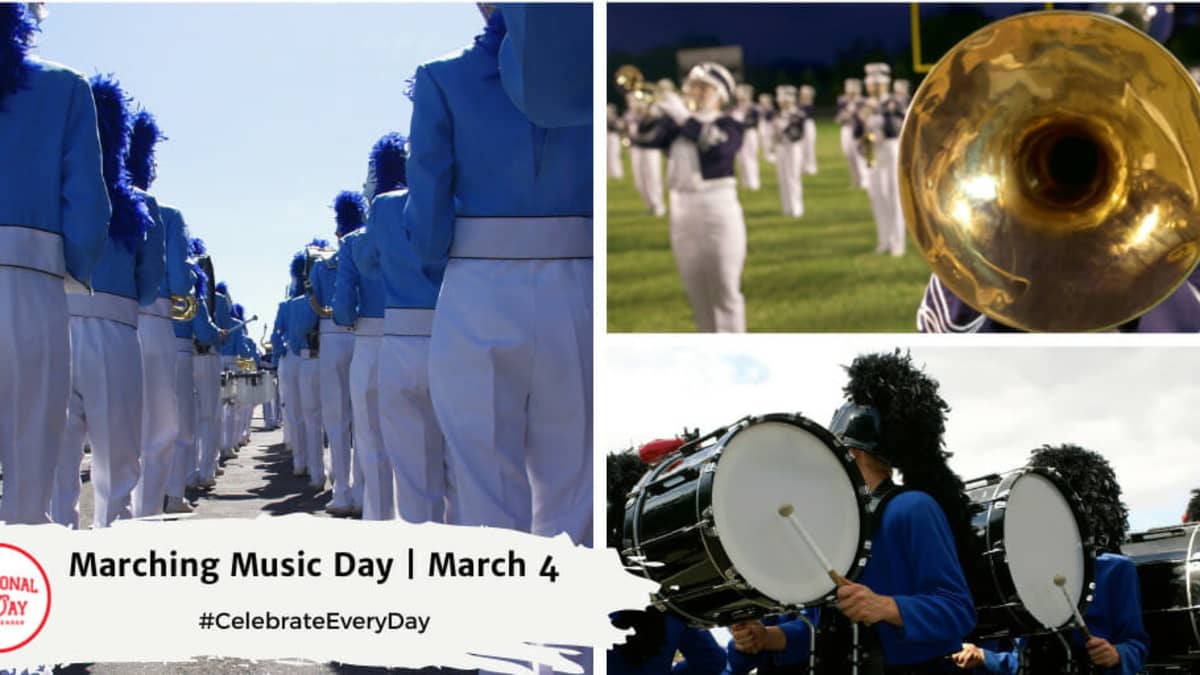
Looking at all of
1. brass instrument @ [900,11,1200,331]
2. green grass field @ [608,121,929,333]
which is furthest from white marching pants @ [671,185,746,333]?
brass instrument @ [900,11,1200,331]

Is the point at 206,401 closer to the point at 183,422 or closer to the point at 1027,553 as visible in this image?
the point at 183,422

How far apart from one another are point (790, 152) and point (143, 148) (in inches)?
315

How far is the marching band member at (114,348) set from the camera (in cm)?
573

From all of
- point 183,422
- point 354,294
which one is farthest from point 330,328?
point 183,422

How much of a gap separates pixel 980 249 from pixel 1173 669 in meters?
1.27

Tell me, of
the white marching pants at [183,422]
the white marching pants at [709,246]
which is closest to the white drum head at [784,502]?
the white marching pants at [709,246]

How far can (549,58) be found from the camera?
3889 mm

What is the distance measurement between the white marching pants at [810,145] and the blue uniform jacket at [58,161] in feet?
28.2

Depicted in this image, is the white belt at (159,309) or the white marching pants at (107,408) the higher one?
the white belt at (159,309)

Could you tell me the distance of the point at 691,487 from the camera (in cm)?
341

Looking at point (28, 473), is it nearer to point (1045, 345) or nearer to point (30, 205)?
point (30, 205)

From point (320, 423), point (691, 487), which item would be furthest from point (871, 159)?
point (691, 487)

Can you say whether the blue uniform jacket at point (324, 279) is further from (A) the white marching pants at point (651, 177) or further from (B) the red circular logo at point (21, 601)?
(B) the red circular logo at point (21, 601)

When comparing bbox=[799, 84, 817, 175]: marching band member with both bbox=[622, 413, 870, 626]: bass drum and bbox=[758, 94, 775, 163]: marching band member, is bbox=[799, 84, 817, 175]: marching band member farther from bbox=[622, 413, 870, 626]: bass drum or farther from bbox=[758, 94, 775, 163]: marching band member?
bbox=[622, 413, 870, 626]: bass drum
